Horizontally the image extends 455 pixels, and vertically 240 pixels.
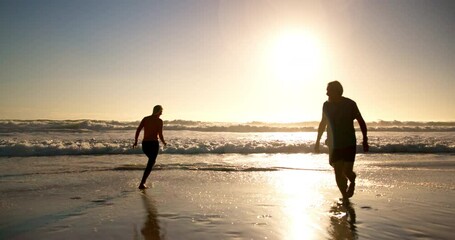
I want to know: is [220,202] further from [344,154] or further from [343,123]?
[343,123]

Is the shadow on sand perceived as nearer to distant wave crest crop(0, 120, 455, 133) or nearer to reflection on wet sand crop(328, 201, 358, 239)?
reflection on wet sand crop(328, 201, 358, 239)

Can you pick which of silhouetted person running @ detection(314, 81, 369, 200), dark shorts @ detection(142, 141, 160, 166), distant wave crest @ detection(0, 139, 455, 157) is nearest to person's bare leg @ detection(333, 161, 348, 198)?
silhouetted person running @ detection(314, 81, 369, 200)

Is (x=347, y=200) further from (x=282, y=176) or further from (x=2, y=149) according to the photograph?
(x=2, y=149)

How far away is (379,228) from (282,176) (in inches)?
233

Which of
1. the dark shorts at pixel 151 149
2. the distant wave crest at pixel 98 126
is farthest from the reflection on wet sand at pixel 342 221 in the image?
the distant wave crest at pixel 98 126

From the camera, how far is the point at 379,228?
17.2 ft

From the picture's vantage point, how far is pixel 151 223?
219 inches

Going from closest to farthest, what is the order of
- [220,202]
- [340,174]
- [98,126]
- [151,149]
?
[340,174]
[220,202]
[151,149]
[98,126]

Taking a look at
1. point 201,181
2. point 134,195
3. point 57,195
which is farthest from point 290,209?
point 57,195

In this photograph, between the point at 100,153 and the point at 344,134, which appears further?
the point at 100,153

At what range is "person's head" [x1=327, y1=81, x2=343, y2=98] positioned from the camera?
6.82 metres

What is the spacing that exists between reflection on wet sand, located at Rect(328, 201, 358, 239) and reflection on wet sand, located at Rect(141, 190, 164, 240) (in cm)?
223

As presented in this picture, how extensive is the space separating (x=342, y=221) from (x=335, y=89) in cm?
235

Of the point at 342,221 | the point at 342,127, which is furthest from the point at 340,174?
the point at 342,221
